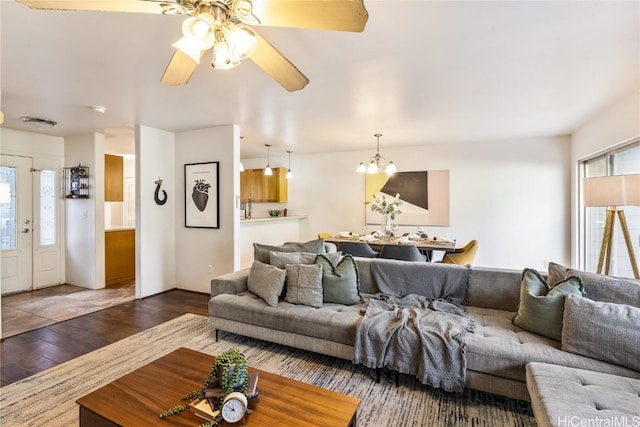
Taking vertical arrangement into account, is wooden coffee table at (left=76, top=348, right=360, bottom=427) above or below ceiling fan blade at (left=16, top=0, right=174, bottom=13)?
below

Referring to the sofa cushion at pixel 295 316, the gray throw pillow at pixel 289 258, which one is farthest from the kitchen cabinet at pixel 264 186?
the sofa cushion at pixel 295 316

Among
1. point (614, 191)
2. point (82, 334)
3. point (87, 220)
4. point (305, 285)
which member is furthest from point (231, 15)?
point (87, 220)

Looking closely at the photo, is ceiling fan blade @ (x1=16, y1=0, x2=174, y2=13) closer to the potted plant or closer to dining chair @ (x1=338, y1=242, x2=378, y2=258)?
the potted plant

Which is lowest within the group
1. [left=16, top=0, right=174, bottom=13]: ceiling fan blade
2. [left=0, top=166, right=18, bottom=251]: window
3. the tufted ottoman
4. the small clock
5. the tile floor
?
the tile floor

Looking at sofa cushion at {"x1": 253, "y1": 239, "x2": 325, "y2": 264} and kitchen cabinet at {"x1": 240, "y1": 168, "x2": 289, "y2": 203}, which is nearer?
sofa cushion at {"x1": 253, "y1": 239, "x2": 325, "y2": 264}

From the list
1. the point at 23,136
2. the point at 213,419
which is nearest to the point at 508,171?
the point at 213,419

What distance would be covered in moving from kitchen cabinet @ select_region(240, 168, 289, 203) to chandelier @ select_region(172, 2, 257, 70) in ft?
17.8

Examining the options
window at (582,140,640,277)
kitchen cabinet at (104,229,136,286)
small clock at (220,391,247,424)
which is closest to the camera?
small clock at (220,391,247,424)

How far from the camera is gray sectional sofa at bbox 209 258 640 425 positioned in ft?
6.15

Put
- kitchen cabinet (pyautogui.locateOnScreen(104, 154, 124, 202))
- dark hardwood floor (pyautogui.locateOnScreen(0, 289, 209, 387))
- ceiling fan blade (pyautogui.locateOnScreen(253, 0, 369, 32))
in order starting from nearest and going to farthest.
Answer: ceiling fan blade (pyautogui.locateOnScreen(253, 0, 369, 32)), dark hardwood floor (pyautogui.locateOnScreen(0, 289, 209, 387)), kitchen cabinet (pyautogui.locateOnScreen(104, 154, 124, 202))

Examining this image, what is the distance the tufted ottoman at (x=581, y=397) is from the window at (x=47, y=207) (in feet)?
21.1

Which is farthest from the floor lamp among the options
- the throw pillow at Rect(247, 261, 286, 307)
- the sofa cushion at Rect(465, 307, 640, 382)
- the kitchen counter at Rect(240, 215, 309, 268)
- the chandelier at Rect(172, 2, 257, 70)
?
the kitchen counter at Rect(240, 215, 309, 268)

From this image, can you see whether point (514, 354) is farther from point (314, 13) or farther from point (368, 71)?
point (368, 71)

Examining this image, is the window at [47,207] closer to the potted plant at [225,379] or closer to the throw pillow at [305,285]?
the throw pillow at [305,285]
